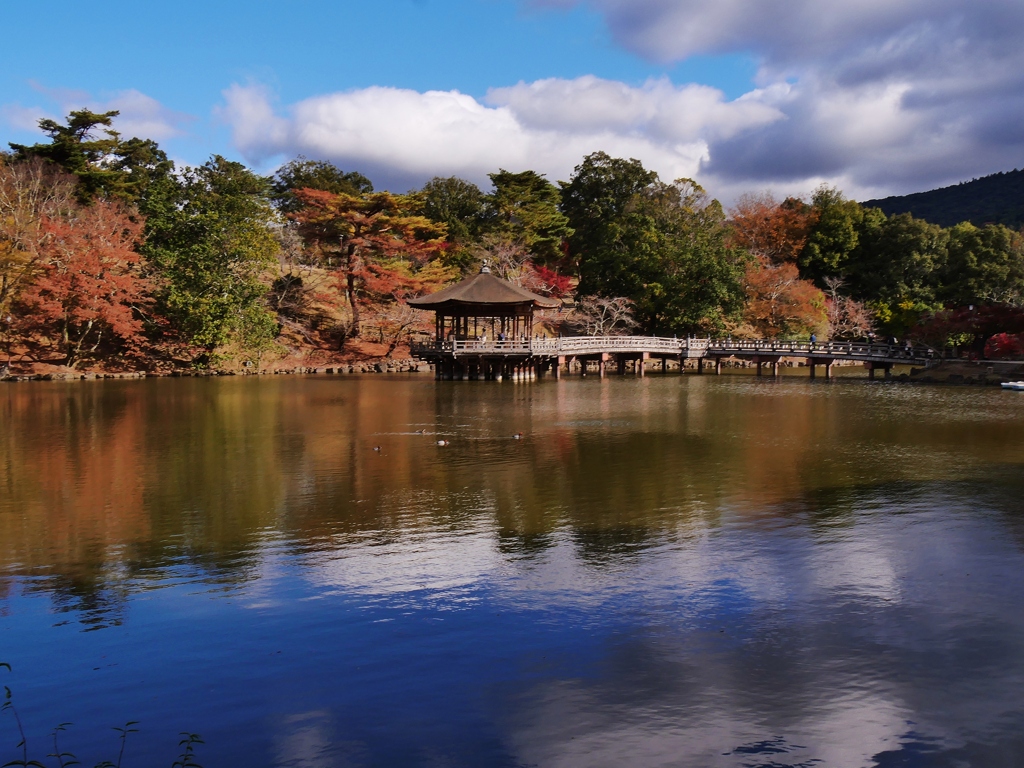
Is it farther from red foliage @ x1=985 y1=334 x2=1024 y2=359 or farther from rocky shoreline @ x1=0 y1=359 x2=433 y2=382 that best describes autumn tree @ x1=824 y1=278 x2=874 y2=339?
rocky shoreline @ x1=0 y1=359 x2=433 y2=382

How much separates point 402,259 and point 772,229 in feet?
82.3

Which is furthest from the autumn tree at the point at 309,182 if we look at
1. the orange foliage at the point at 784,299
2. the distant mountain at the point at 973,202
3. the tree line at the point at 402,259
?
the distant mountain at the point at 973,202

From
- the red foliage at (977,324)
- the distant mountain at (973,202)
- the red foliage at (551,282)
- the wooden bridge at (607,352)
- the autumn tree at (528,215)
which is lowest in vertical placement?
the wooden bridge at (607,352)

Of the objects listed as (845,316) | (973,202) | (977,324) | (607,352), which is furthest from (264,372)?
(973,202)

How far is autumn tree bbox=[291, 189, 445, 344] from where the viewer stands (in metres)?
42.2

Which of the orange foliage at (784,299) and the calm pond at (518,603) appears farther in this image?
the orange foliage at (784,299)

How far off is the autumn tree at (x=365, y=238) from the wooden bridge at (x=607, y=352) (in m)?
7.42

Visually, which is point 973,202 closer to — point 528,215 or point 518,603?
point 528,215

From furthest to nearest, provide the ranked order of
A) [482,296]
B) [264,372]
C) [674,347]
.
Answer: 1. [674,347]
2. [264,372]
3. [482,296]

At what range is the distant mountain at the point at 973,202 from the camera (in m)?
82.9

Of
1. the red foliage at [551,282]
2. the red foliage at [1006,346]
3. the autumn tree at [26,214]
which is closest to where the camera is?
the red foliage at [1006,346]

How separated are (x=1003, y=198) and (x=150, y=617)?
102483 mm

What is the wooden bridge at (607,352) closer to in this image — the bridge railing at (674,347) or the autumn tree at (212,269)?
the bridge railing at (674,347)

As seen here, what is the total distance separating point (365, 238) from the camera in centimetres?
4366
